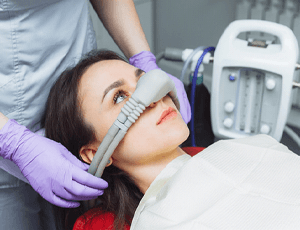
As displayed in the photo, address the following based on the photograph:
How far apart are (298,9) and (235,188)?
1482mm

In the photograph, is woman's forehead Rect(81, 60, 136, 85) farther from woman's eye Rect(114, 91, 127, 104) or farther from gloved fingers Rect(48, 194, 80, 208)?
gloved fingers Rect(48, 194, 80, 208)

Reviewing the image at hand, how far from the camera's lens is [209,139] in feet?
6.08

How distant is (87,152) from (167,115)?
0.32 metres

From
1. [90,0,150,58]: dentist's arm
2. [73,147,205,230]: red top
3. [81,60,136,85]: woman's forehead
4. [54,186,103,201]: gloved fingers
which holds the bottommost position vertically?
[73,147,205,230]: red top

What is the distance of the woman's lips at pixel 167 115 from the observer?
106 centimetres

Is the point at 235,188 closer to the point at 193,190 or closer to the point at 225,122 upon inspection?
the point at 193,190

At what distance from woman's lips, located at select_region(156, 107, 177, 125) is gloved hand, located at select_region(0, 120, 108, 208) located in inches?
11.1

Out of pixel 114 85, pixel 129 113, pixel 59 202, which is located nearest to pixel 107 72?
pixel 114 85

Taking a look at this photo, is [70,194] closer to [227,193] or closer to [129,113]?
[129,113]

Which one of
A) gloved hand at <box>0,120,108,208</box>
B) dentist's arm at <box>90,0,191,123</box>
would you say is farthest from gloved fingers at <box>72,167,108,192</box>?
dentist's arm at <box>90,0,191,123</box>

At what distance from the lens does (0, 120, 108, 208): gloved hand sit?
96cm

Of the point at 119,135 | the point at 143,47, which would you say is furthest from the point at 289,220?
the point at 143,47

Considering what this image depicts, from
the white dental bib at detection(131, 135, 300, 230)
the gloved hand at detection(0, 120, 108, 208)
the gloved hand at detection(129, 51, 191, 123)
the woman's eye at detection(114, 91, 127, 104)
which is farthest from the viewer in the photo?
the gloved hand at detection(129, 51, 191, 123)

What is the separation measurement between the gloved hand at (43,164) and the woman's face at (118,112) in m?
0.15
